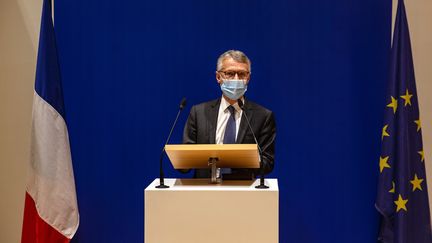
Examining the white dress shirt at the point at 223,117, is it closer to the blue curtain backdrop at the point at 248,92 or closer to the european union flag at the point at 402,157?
the blue curtain backdrop at the point at 248,92

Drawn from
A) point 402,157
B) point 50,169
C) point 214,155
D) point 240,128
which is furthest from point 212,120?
point 402,157

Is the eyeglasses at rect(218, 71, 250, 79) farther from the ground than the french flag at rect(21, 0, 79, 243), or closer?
farther from the ground

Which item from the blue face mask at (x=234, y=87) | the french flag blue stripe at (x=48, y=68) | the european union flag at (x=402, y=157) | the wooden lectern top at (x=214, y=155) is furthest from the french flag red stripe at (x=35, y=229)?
the european union flag at (x=402, y=157)

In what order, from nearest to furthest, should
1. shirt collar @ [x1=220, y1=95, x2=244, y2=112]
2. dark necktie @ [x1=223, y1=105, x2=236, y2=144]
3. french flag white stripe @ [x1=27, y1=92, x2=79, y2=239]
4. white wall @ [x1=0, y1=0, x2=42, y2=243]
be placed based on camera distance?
1. dark necktie @ [x1=223, y1=105, x2=236, y2=144]
2. shirt collar @ [x1=220, y1=95, x2=244, y2=112]
3. french flag white stripe @ [x1=27, y1=92, x2=79, y2=239]
4. white wall @ [x1=0, y1=0, x2=42, y2=243]

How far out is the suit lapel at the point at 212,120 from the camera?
3180 mm

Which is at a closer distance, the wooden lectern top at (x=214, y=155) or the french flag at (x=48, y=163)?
the wooden lectern top at (x=214, y=155)

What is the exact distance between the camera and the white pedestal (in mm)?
2424

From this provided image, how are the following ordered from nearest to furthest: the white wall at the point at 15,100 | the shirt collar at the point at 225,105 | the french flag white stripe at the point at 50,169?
the shirt collar at the point at 225,105 → the french flag white stripe at the point at 50,169 → the white wall at the point at 15,100

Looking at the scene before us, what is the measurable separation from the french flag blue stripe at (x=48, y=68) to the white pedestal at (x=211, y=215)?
1.70 m

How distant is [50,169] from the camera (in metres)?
3.79

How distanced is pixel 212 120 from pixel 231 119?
0.38 feet

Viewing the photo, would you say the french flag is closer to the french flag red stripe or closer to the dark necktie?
the french flag red stripe

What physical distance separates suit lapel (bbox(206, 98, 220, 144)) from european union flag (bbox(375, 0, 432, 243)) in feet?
4.53

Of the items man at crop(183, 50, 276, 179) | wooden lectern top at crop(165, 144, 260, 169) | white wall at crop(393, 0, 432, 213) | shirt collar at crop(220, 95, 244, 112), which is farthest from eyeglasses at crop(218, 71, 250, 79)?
white wall at crop(393, 0, 432, 213)
